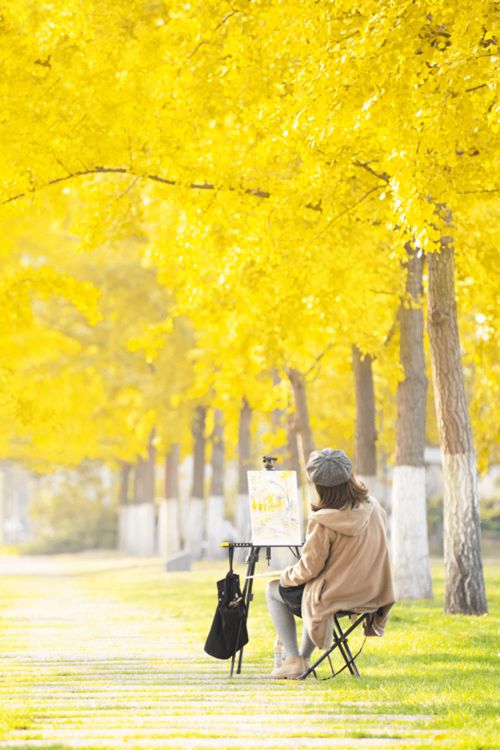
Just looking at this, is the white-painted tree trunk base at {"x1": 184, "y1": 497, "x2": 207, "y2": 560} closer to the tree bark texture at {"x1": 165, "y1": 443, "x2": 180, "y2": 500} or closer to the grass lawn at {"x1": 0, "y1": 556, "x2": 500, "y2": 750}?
the tree bark texture at {"x1": 165, "y1": 443, "x2": 180, "y2": 500}

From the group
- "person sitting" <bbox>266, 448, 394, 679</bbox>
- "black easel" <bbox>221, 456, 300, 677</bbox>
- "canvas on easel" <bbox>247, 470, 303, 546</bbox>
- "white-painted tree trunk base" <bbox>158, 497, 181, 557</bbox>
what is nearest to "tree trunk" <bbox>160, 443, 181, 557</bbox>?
"white-painted tree trunk base" <bbox>158, 497, 181, 557</bbox>

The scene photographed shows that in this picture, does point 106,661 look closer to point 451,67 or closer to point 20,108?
point 451,67

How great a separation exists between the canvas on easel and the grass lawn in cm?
99

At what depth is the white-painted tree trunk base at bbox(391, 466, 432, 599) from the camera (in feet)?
62.9

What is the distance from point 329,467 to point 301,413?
16708 mm

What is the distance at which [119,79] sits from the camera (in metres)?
16.3

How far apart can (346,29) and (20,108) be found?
512 centimetres

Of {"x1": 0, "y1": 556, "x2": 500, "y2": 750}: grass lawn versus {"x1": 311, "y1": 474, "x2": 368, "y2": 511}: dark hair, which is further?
{"x1": 311, "y1": 474, "x2": 368, "y2": 511}: dark hair

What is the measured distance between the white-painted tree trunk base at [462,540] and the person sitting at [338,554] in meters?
6.03

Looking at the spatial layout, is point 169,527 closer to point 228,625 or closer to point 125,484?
point 125,484

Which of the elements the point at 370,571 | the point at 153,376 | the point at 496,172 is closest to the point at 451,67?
the point at 496,172

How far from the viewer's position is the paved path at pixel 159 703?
7.18 m

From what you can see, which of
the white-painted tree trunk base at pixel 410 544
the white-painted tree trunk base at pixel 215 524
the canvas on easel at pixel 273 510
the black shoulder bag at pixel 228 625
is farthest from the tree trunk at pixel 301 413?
the black shoulder bag at pixel 228 625

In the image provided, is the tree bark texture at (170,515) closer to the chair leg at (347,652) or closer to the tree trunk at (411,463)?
the tree trunk at (411,463)
